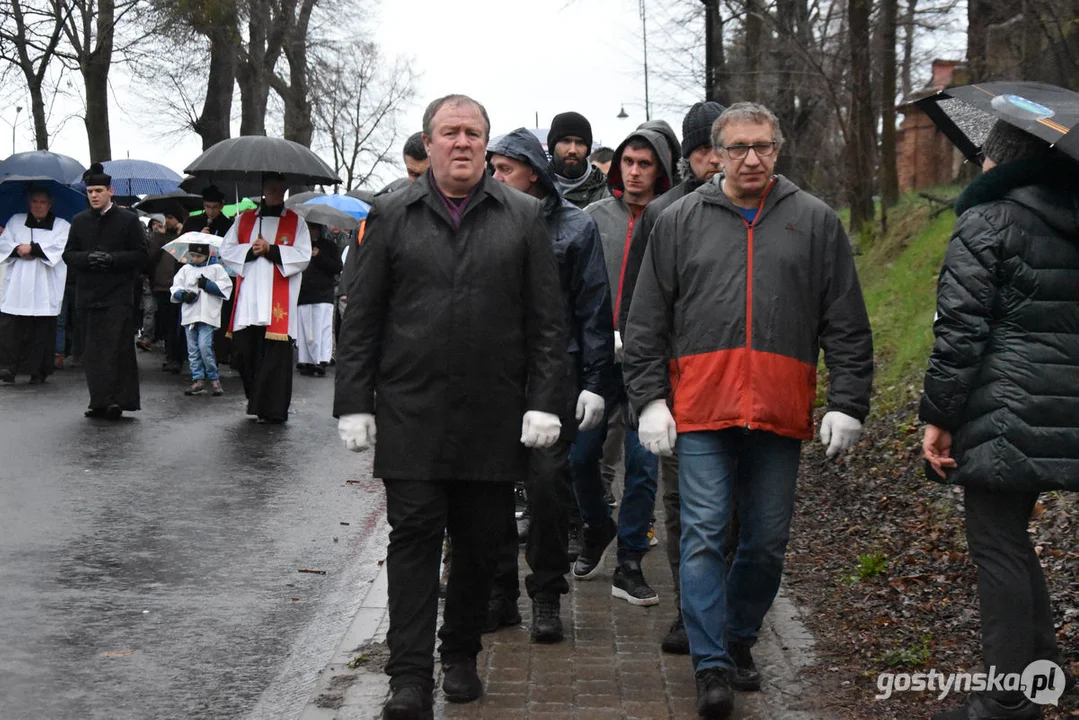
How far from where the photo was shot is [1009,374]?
4.64 meters

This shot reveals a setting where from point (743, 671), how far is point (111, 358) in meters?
8.54

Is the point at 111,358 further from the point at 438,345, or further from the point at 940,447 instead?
the point at 940,447

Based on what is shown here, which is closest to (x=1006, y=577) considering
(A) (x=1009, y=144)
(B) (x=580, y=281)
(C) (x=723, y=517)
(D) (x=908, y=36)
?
(C) (x=723, y=517)

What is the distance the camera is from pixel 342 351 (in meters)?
5.16

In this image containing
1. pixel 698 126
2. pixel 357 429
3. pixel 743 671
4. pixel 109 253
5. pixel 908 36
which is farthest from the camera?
pixel 908 36

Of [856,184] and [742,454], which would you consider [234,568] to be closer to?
[742,454]

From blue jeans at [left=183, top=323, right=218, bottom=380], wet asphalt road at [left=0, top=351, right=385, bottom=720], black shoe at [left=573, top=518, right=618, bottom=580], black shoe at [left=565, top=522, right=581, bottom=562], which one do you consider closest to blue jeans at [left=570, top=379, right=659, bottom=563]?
black shoe at [left=573, top=518, right=618, bottom=580]

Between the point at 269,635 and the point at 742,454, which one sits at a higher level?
the point at 742,454

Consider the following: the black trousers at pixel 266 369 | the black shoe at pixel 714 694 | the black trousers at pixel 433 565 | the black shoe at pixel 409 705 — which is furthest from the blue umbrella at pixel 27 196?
the black shoe at pixel 714 694

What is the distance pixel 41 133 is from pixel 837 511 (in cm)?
2600

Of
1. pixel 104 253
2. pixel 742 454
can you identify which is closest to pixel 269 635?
pixel 742 454

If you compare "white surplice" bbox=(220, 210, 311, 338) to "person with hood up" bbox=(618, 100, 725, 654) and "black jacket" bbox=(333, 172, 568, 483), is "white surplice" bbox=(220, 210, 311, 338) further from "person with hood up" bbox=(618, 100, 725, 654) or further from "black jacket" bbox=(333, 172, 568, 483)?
"black jacket" bbox=(333, 172, 568, 483)

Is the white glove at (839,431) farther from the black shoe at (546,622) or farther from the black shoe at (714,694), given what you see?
the black shoe at (546,622)

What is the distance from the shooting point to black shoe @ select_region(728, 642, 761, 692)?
5.44 meters
